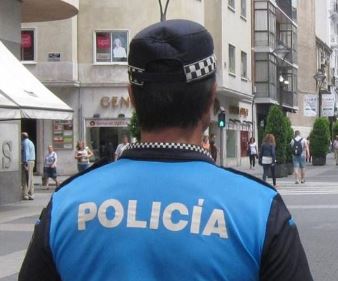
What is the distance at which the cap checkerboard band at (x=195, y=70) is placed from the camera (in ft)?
6.59

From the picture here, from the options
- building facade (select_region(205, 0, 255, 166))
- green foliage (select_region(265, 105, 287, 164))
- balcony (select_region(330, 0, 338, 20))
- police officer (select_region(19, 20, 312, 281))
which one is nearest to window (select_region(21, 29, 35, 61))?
building facade (select_region(205, 0, 255, 166))

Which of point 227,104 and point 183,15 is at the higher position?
point 183,15

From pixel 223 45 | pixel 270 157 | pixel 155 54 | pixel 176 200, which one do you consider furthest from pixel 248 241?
pixel 223 45

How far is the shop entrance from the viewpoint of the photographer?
35.1 metres

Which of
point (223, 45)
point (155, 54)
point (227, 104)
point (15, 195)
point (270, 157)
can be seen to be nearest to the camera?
point (155, 54)

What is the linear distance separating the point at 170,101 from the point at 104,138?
33638 millimetres

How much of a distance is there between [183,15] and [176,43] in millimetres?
34202

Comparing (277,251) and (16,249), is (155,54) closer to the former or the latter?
(277,251)

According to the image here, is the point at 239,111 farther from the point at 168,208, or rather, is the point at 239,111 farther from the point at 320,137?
the point at 168,208

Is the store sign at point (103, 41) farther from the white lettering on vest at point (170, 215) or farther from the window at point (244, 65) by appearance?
the white lettering on vest at point (170, 215)

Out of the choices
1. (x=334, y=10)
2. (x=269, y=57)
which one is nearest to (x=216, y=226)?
(x=269, y=57)

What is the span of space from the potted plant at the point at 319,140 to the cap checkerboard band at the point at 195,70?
38906 mm

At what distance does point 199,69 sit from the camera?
203 cm

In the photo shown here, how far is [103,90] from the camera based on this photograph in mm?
34844
